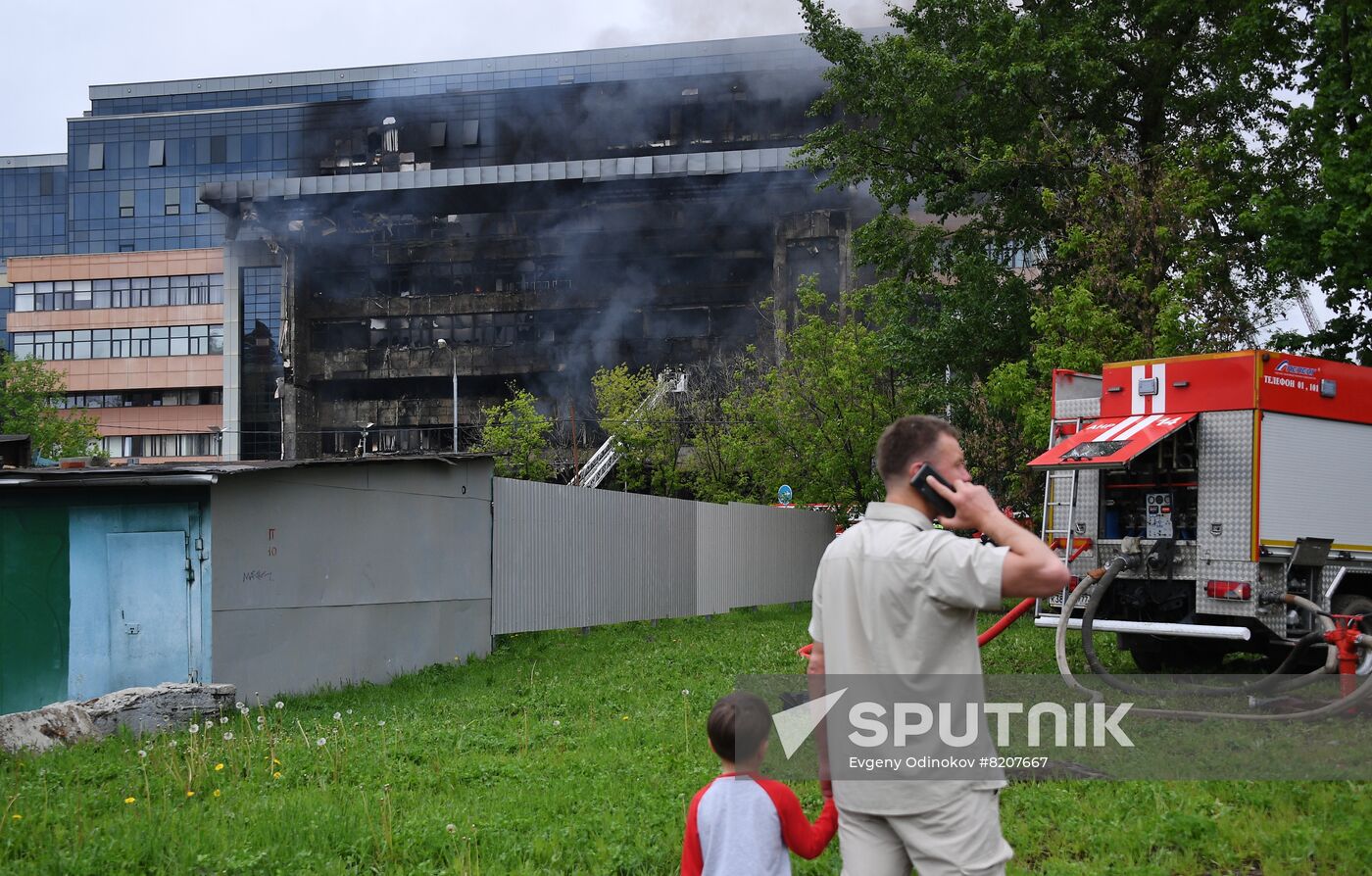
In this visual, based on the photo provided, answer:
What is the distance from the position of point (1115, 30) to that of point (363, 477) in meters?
20.2

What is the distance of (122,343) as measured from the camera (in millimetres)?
78500

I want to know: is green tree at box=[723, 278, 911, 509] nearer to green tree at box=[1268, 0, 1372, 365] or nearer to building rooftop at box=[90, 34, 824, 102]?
green tree at box=[1268, 0, 1372, 365]

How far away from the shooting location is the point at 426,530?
17.7 metres

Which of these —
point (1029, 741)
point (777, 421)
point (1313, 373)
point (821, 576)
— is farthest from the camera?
point (777, 421)

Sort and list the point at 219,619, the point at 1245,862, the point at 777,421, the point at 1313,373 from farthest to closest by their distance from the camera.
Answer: the point at 777,421 → the point at 219,619 → the point at 1313,373 → the point at 1245,862

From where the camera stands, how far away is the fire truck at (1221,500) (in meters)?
11.8

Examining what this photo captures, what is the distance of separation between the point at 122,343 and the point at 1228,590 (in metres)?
78.4

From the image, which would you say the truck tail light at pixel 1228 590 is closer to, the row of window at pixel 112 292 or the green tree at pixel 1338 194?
the green tree at pixel 1338 194

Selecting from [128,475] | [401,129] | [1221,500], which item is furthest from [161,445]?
[1221,500]

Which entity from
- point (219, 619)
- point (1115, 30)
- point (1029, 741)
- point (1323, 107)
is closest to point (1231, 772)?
point (1029, 741)

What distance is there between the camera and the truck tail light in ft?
38.1

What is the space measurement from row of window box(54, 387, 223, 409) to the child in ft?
260

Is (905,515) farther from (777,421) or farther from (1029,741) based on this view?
(777,421)

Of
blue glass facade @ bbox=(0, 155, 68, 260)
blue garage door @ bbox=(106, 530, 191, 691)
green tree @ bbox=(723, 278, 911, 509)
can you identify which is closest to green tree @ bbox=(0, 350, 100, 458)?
blue glass facade @ bbox=(0, 155, 68, 260)
